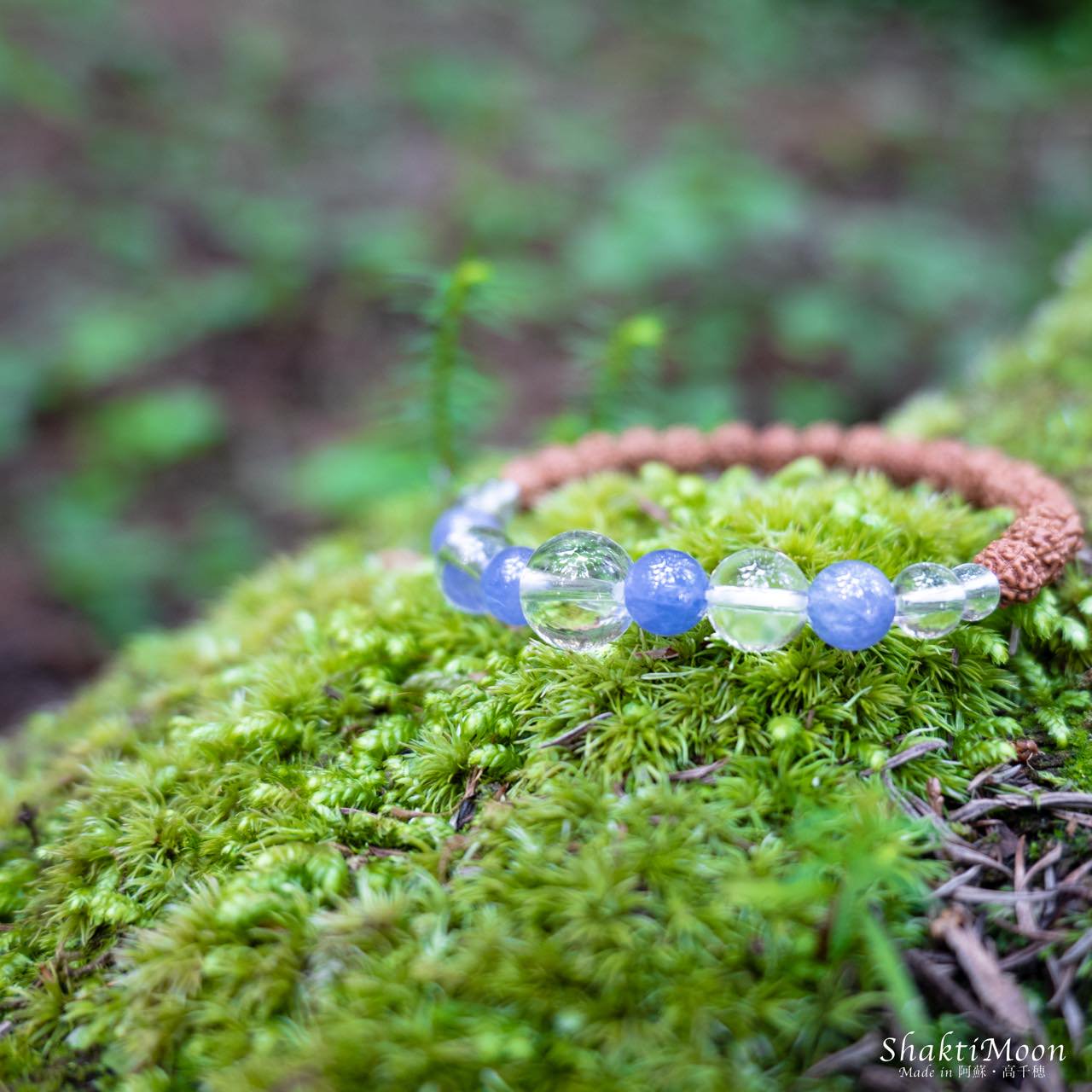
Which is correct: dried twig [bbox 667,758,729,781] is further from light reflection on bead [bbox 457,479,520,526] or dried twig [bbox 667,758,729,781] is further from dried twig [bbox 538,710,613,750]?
light reflection on bead [bbox 457,479,520,526]

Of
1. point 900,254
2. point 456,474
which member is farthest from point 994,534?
point 900,254

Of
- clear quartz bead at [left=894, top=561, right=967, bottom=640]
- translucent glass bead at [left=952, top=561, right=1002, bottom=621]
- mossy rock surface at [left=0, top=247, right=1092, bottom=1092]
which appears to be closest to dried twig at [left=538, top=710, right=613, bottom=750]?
mossy rock surface at [left=0, top=247, right=1092, bottom=1092]

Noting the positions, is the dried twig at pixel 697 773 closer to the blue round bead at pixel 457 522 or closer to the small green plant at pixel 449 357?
the blue round bead at pixel 457 522

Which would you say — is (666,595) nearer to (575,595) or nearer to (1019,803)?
(575,595)

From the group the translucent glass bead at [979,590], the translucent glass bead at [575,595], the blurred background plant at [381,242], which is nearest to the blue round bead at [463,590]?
the translucent glass bead at [575,595]

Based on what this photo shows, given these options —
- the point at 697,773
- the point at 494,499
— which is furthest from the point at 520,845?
the point at 494,499

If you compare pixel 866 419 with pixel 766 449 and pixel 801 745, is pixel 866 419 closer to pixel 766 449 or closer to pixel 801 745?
pixel 766 449
